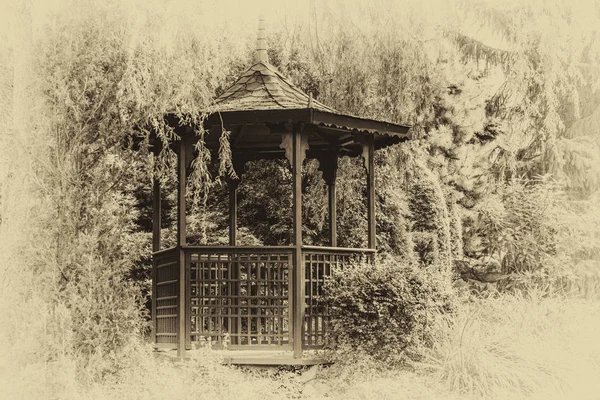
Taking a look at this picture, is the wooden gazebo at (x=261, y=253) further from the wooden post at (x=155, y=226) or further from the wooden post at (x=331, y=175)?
the wooden post at (x=331, y=175)

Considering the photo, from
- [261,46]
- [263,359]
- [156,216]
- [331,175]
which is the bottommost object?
[263,359]

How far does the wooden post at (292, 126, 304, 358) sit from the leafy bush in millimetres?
416

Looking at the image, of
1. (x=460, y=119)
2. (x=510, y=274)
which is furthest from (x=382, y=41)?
(x=510, y=274)

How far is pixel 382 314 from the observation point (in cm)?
1130

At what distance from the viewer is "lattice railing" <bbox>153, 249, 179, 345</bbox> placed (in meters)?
12.1

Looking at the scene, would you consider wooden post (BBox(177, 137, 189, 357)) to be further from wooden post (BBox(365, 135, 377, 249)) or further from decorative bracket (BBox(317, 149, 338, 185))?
decorative bracket (BBox(317, 149, 338, 185))

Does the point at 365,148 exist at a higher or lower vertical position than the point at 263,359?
higher

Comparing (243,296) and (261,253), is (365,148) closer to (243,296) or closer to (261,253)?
(261,253)

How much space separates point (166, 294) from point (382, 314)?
3153 mm

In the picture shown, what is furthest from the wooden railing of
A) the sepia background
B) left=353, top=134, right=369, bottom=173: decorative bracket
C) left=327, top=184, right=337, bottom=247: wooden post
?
left=327, top=184, right=337, bottom=247: wooden post

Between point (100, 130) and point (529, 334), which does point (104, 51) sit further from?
point (529, 334)

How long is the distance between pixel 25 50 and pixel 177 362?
4.31m

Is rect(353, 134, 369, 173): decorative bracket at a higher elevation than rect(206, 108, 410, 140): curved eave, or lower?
lower

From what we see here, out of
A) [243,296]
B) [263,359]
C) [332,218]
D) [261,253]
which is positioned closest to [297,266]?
[261,253]
